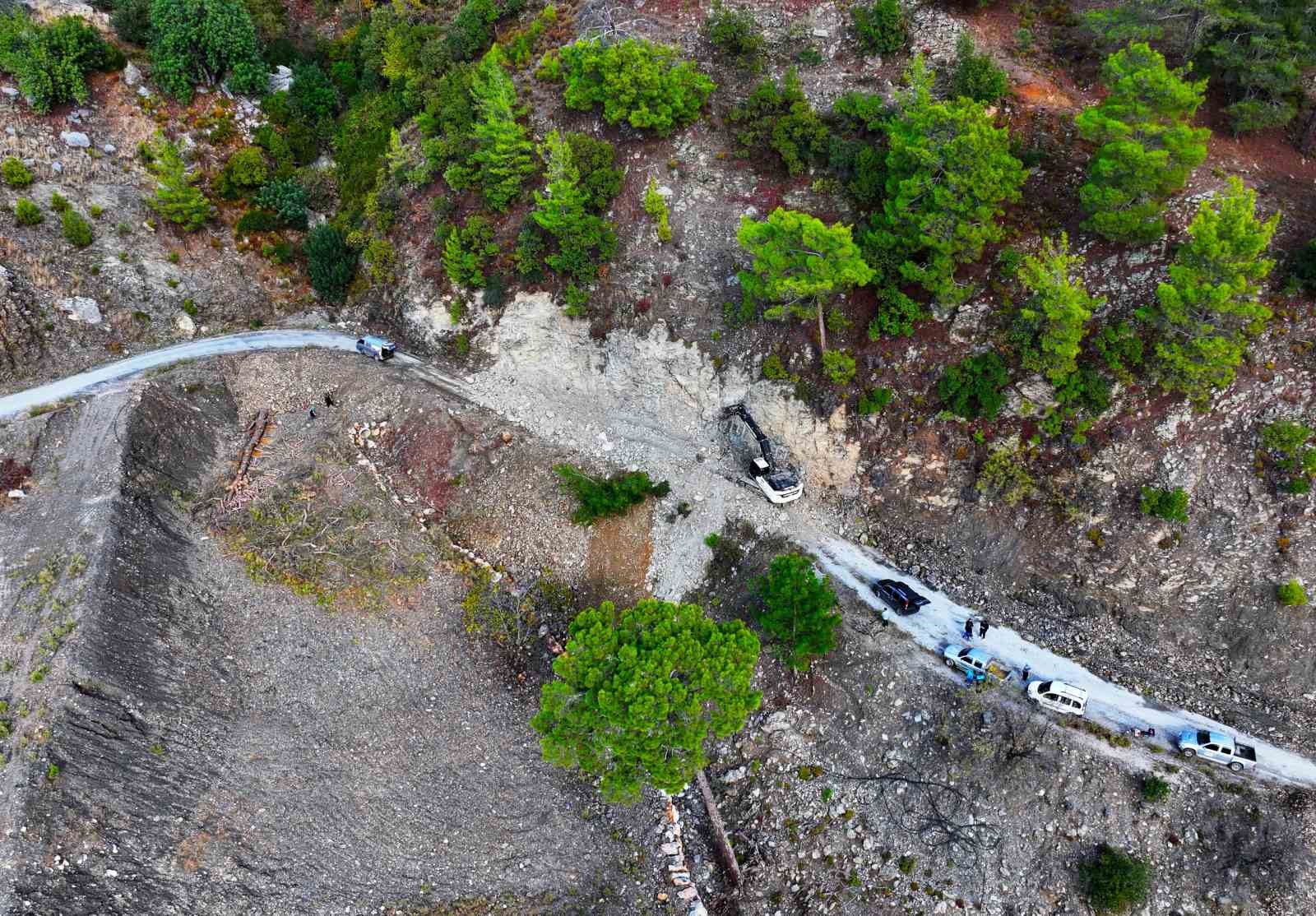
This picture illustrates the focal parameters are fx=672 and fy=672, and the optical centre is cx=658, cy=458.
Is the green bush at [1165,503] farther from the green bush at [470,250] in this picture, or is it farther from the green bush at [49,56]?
the green bush at [49,56]

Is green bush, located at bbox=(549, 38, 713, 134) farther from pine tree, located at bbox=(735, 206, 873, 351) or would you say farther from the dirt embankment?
the dirt embankment

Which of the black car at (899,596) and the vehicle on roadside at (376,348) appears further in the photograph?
the vehicle on roadside at (376,348)

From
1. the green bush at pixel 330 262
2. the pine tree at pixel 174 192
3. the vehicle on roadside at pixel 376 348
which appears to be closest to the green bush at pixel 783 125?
the vehicle on roadside at pixel 376 348

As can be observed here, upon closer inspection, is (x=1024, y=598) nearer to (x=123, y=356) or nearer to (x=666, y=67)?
(x=666, y=67)

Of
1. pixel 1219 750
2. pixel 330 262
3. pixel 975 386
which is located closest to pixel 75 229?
pixel 330 262

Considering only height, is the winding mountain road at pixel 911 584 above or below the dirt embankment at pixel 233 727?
above

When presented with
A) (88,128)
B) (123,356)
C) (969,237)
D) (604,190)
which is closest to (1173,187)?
(969,237)

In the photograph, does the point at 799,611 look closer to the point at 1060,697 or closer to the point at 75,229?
the point at 1060,697
